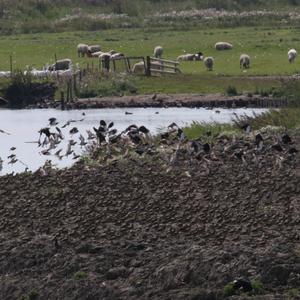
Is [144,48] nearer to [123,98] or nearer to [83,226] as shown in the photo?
[123,98]

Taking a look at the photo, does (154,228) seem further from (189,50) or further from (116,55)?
(189,50)

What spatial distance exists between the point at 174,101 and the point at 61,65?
8.76m

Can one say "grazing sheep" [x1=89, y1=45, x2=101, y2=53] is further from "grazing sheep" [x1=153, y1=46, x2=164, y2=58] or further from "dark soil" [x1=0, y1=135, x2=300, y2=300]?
"dark soil" [x1=0, y1=135, x2=300, y2=300]

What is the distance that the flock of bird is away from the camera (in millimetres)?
24641

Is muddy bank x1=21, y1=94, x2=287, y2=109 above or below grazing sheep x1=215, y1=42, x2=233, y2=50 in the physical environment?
above

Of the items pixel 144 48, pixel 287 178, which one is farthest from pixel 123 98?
pixel 287 178

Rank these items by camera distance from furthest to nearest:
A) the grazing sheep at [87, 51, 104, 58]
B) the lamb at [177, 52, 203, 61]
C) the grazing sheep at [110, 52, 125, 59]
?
1. the grazing sheep at [87, 51, 104, 58]
2. the lamb at [177, 52, 203, 61]
3. the grazing sheep at [110, 52, 125, 59]

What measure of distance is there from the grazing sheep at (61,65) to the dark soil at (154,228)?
87.6 feet

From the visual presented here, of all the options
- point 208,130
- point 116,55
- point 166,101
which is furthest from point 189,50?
point 208,130

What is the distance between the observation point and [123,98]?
154 ft

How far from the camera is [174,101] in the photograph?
45156 millimetres

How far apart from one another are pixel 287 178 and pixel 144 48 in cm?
3754

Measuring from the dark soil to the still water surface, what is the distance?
568cm

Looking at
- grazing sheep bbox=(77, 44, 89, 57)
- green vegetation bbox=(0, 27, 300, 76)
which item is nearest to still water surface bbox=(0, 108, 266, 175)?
green vegetation bbox=(0, 27, 300, 76)
